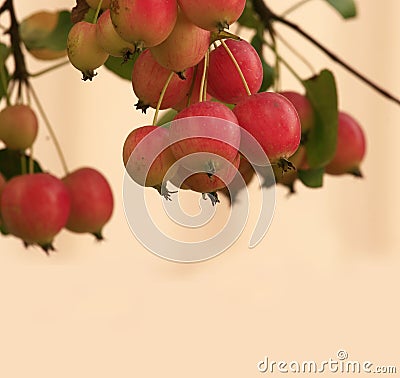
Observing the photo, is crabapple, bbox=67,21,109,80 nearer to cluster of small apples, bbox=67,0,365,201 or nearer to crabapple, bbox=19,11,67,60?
cluster of small apples, bbox=67,0,365,201

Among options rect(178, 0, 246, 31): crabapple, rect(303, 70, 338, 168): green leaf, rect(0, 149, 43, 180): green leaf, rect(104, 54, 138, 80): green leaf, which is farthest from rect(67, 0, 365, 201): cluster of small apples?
rect(0, 149, 43, 180): green leaf

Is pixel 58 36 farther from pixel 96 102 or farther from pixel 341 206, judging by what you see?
pixel 341 206

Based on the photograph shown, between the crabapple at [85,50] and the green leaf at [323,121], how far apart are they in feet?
1.09

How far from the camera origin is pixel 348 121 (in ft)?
2.66

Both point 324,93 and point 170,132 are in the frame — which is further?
point 324,93

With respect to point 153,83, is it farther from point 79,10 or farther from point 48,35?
point 48,35

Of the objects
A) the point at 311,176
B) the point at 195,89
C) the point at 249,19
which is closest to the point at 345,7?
the point at 249,19

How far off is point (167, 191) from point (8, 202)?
342mm

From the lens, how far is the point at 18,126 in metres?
0.71

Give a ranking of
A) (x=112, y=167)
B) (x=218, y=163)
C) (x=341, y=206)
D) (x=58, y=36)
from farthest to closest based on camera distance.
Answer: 1. (x=341, y=206)
2. (x=112, y=167)
3. (x=58, y=36)
4. (x=218, y=163)

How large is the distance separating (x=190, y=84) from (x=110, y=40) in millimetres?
54

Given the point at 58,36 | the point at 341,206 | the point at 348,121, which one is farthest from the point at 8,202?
the point at 341,206

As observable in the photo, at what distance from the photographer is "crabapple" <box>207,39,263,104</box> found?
1.40 feet

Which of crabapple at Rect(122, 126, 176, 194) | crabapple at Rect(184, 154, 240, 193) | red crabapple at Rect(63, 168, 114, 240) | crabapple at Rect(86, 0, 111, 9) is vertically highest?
crabapple at Rect(86, 0, 111, 9)
